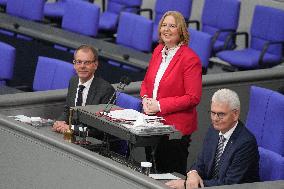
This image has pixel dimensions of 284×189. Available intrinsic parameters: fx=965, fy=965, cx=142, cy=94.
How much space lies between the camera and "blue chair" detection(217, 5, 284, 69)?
9.75 m

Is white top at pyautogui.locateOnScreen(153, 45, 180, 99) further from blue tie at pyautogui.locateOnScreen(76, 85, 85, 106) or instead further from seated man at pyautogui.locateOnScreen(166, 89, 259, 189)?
seated man at pyautogui.locateOnScreen(166, 89, 259, 189)

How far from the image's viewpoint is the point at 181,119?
6.27 m

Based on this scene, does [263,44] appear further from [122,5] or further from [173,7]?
[122,5]

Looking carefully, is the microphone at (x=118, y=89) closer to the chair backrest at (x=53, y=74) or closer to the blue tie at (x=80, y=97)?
the blue tie at (x=80, y=97)

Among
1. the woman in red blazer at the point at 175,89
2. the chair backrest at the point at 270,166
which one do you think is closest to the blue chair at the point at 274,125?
the woman in red blazer at the point at 175,89

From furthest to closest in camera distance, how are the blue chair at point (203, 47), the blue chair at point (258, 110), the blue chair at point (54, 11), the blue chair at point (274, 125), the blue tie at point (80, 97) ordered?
the blue chair at point (54, 11)
the blue chair at point (203, 47)
the blue chair at point (258, 110)
the blue chair at point (274, 125)
the blue tie at point (80, 97)

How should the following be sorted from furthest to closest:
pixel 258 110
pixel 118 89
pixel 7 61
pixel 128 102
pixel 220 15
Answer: pixel 220 15 → pixel 7 61 → pixel 258 110 → pixel 128 102 → pixel 118 89

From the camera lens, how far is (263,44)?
10102 mm

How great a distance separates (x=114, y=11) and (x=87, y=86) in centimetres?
534

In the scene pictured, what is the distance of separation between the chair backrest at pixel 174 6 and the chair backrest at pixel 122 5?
1.41 feet

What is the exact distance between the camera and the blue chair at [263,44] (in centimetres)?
975

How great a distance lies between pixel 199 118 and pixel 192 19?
13.3ft

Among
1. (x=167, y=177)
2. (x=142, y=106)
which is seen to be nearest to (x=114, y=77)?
(x=142, y=106)

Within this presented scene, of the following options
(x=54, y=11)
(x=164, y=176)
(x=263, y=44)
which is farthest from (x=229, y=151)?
(x=54, y=11)
